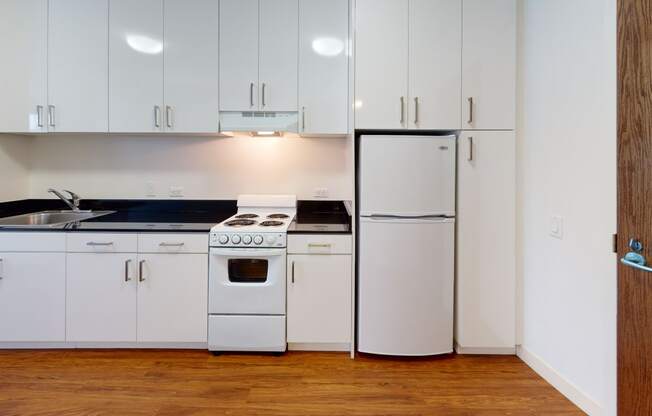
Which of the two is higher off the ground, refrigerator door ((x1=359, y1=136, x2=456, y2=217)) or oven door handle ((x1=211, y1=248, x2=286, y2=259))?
refrigerator door ((x1=359, y1=136, x2=456, y2=217))

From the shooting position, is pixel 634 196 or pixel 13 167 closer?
pixel 634 196

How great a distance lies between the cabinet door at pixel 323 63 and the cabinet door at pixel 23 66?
193 centimetres

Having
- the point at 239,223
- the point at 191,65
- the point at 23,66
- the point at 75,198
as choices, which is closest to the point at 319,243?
the point at 239,223

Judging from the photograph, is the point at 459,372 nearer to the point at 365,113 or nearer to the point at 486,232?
the point at 486,232

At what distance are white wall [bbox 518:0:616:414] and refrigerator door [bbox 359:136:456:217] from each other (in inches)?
21.8

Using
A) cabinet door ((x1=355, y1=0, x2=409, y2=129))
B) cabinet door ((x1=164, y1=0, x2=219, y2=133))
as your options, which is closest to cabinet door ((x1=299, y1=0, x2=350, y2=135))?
cabinet door ((x1=355, y1=0, x2=409, y2=129))

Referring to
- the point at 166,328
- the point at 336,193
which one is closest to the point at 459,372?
the point at 336,193

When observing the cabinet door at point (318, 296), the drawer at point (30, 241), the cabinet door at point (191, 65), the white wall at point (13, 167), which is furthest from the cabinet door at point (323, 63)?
the white wall at point (13, 167)

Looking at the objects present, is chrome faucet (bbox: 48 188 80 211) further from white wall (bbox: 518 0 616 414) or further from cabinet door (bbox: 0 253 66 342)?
white wall (bbox: 518 0 616 414)

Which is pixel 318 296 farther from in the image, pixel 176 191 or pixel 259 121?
pixel 176 191

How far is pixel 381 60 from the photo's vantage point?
8.33 feet

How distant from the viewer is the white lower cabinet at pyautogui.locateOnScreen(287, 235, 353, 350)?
261 cm

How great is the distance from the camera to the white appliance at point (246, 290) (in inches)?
101

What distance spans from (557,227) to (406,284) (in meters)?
0.95
